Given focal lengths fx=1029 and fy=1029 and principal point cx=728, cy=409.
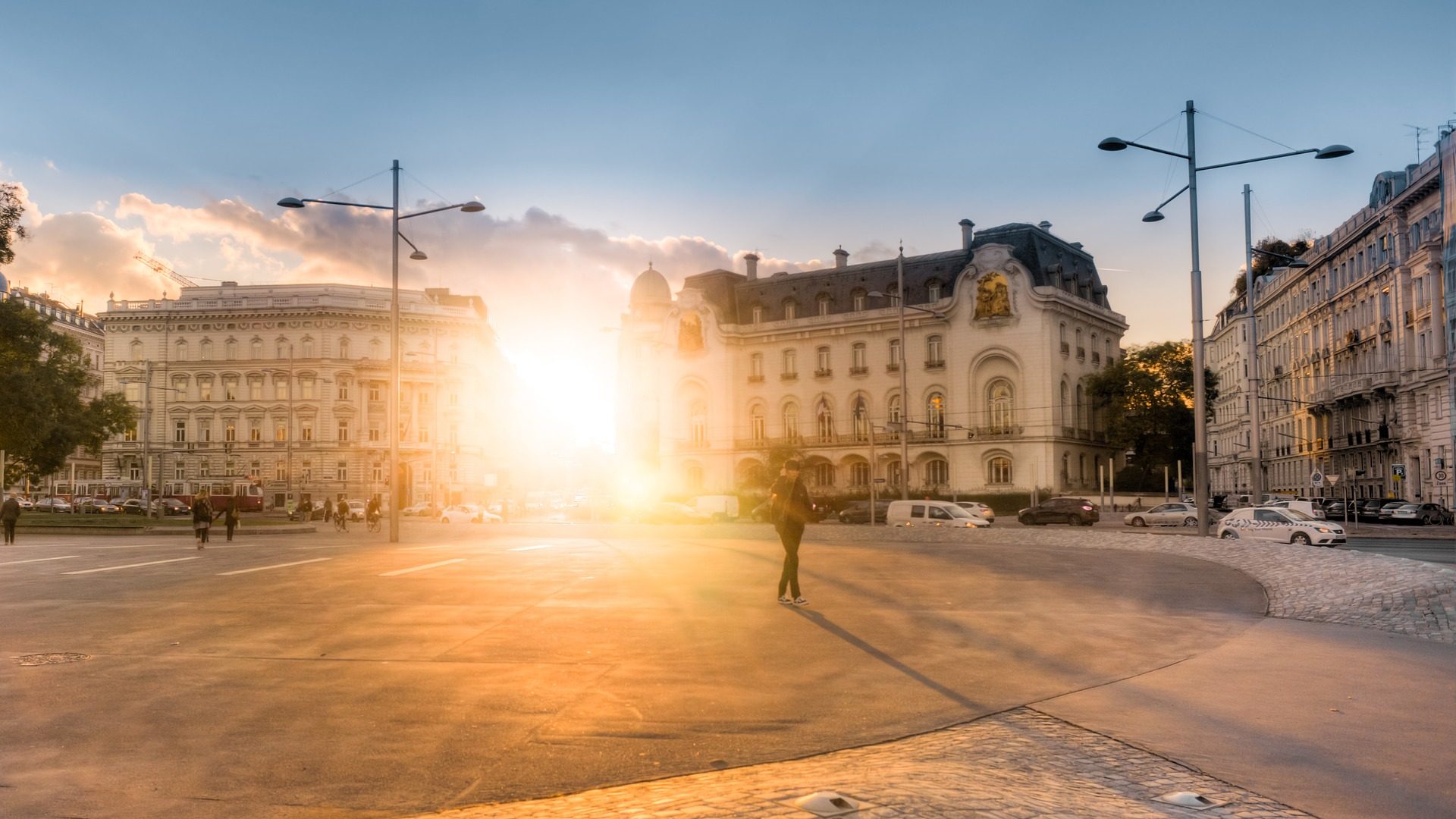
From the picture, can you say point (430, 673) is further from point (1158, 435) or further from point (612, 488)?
point (612, 488)

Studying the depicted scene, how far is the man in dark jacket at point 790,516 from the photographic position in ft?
41.8

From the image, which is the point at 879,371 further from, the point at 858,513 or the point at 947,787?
the point at 947,787

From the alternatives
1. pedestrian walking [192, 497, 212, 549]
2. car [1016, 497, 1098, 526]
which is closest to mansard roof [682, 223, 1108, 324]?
car [1016, 497, 1098, 526]

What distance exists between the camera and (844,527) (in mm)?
33125

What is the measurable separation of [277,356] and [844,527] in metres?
78.5

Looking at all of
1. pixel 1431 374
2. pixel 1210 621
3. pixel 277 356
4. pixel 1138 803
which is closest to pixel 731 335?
pixel 277 356

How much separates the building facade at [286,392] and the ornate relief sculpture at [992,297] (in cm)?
4868

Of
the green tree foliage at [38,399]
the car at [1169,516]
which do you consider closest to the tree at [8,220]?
the green tree foliage at [38,399]

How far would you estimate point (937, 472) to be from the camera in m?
80.1

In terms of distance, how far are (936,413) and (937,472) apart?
461cm

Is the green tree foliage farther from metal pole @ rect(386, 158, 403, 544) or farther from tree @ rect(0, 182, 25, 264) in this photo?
metal pole @ rect(386, 158, 403, 544)

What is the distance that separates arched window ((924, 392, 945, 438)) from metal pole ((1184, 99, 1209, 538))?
55.3 metres

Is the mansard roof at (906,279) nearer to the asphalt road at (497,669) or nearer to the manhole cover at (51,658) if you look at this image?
the asphalt road at (497,669)

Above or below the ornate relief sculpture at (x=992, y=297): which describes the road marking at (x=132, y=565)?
below
